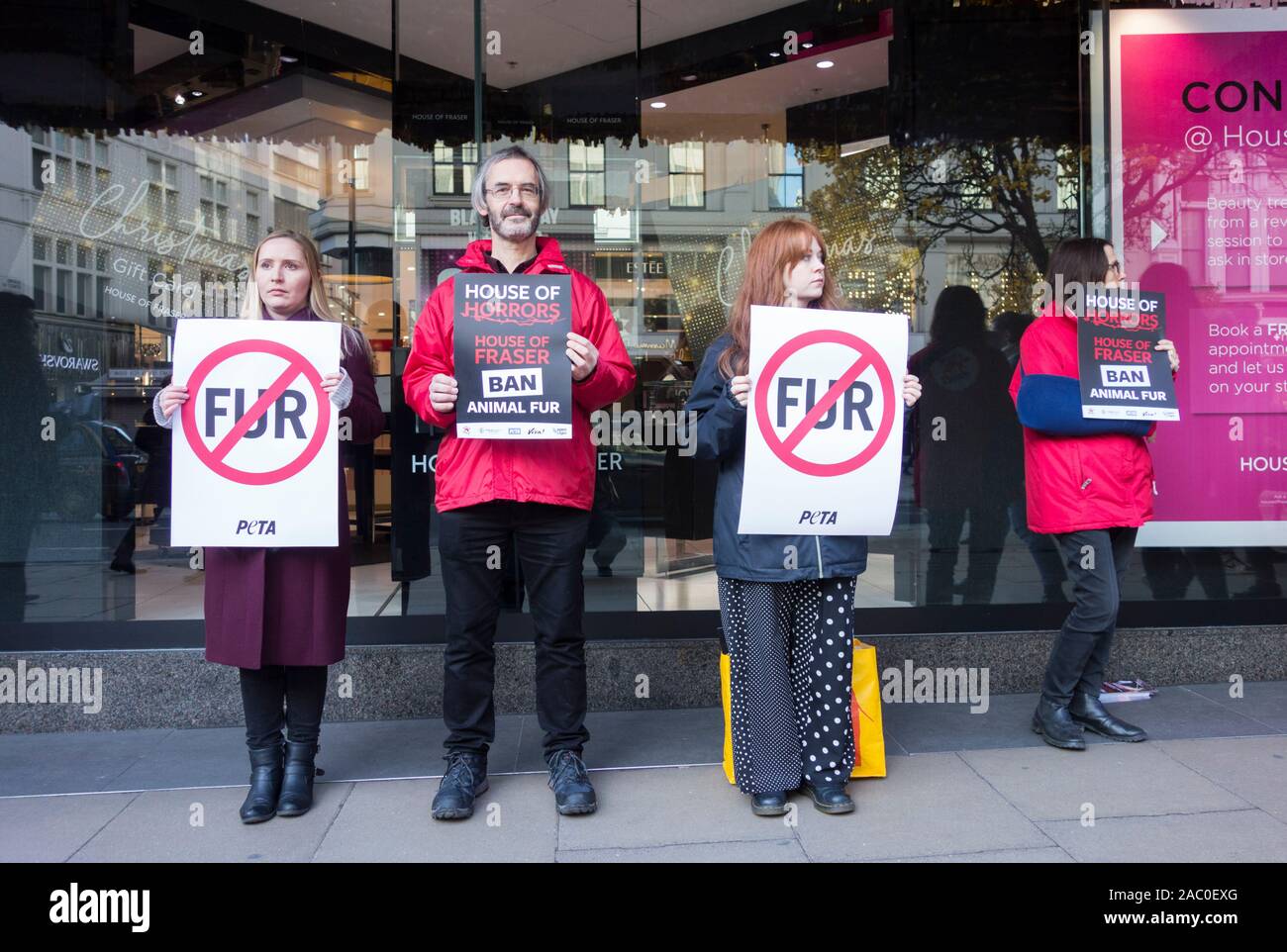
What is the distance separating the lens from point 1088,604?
13.5ft

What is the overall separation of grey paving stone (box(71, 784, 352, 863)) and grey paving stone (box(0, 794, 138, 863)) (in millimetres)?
52

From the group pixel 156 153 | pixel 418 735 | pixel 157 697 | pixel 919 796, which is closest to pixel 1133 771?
pixel 919 796

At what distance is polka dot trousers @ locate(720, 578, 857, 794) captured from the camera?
11.7 feet

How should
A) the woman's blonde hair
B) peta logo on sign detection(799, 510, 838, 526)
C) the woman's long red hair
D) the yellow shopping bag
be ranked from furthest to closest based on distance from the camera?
the yellow shopping bag → the woman's blonde hair → the woman's long red hair → peta logo on sign detection(799, 510, 838, 526)

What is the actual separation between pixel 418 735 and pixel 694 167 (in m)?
A: 3.14

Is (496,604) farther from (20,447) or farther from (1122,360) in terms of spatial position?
(20,447)

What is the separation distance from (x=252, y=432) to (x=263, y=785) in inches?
48.1

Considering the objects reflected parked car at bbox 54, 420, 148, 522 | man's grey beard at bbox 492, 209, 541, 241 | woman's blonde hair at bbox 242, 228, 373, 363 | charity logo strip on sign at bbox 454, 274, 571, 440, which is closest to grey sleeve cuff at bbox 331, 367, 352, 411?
woman's blonde hair at bbox 242, 228, 373, 363

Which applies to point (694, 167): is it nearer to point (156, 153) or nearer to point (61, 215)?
point (156, 153)

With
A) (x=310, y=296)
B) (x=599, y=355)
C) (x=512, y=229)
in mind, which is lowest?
(x=599, y=355)

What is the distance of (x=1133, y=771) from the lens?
3918 mm

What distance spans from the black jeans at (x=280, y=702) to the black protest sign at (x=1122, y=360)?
307 centimetres

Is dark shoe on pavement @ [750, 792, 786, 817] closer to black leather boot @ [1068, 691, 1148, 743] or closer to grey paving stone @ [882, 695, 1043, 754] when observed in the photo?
grey paving stone @ [882, 695, 1043, 754]

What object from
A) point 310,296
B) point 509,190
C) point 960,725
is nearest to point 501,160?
point 509,190
